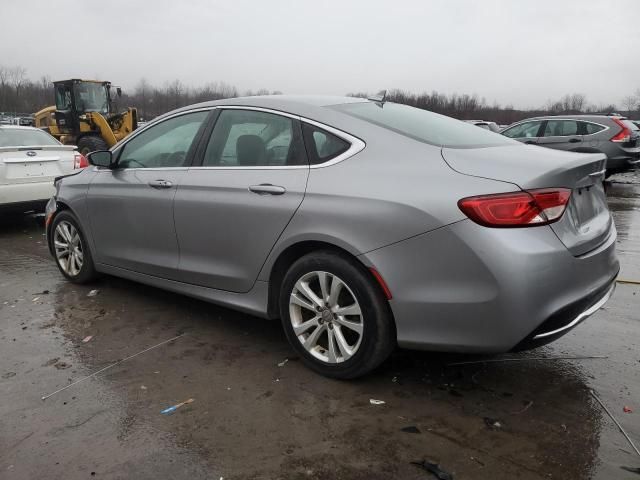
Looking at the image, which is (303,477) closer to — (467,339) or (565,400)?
(467,339)

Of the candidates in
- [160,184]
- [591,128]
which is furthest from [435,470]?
[591,128]

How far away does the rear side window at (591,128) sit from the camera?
12.0 meters

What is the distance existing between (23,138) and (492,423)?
26.2 feet

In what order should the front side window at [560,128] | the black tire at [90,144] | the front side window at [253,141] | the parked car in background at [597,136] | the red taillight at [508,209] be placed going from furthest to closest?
the black tire at [90,144] → the front side window at [560,128] → the parked car in background at [597,136] → the front side window at [253,141] → the red taillight at [508,209]

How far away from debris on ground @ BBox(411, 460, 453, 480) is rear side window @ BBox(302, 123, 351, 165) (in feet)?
5.54

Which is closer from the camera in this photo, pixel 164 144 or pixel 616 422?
pixel 616 422

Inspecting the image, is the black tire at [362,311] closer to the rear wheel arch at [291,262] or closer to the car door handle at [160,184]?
the rear wheel arch at [291,262]

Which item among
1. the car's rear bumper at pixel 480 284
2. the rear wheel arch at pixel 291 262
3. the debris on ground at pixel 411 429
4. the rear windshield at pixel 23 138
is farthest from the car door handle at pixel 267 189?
the rear windshield at pixel 23 138

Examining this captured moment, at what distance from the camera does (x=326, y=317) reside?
10.3 ft

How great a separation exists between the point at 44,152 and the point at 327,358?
6.22 meters

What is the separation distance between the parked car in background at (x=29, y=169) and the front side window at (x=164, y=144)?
352cm

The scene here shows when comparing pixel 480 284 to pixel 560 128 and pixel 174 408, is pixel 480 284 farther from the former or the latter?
pixel 560 128

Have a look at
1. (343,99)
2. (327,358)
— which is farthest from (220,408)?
(343,99)

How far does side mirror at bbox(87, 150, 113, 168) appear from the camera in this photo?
178 inches
